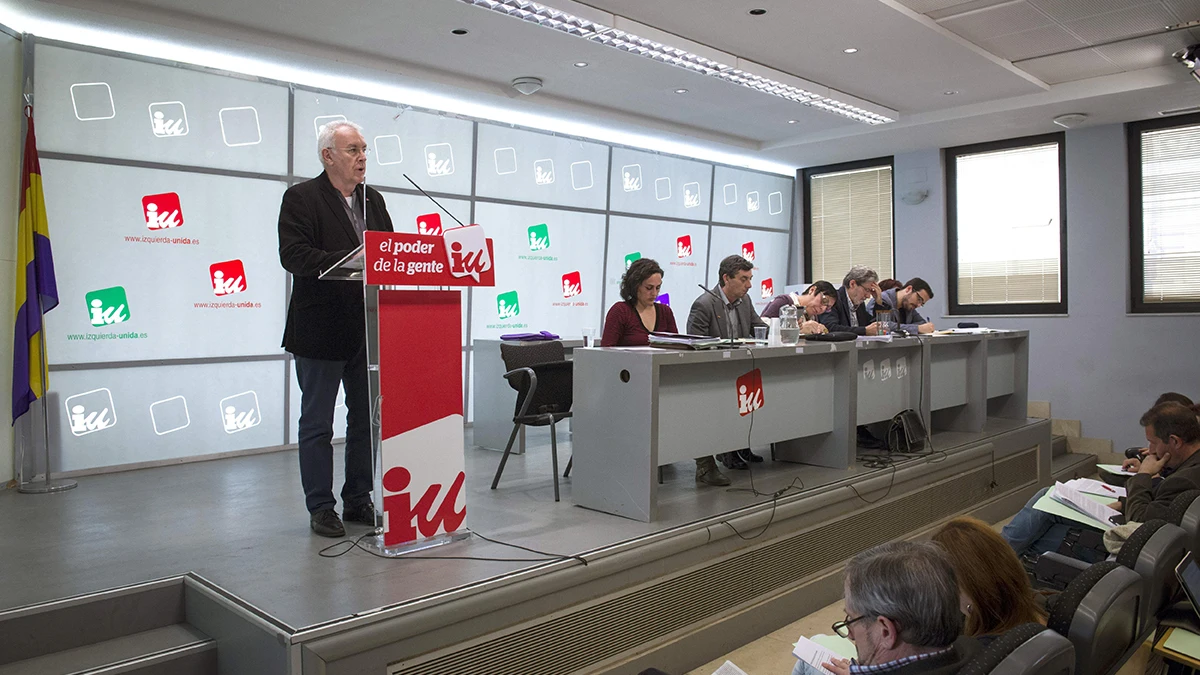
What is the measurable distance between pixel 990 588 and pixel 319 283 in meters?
2.36

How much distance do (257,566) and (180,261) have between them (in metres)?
2.92

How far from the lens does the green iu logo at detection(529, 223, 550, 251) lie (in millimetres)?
6848

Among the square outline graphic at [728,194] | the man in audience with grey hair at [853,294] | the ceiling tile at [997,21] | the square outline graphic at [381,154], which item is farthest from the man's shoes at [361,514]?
the square outline graphic at [728,194]

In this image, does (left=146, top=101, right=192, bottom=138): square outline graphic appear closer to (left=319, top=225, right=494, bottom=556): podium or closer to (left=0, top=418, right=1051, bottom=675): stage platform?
(left=0, top=418, right=1051, bottom=675): stage platform

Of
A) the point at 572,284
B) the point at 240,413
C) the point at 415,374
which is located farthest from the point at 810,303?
the point at 240,413

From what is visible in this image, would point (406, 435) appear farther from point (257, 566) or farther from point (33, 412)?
point (33, 412)

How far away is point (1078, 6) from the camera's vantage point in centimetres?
479

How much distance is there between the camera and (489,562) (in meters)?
2.73

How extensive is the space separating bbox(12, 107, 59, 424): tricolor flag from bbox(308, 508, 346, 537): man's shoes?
2115 millimetres

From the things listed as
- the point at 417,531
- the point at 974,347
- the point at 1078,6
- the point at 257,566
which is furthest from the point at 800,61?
the point at 257,566

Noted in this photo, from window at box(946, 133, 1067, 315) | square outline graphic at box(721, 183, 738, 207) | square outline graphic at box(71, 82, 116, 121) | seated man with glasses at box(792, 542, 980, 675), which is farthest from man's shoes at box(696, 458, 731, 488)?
window at box(946, 133, 1067, 315)

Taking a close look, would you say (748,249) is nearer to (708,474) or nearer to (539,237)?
(539,237)

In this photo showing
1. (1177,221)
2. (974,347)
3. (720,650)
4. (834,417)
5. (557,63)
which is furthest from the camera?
(1177,221)

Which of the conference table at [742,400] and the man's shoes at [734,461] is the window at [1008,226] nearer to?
the conference table at [742,400]
